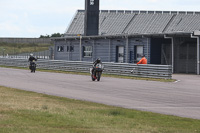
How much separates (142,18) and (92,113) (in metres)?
60.5

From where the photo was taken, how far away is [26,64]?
48.6 metres

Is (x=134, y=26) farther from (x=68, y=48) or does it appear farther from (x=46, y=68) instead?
(x=46, y=68)

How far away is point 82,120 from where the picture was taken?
1078 cm

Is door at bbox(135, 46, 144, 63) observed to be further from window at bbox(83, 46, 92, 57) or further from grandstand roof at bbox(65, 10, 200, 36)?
grandstand roof at bbox(65, 10, 200, 36)

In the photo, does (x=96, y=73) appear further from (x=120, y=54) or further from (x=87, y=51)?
(x=87, y=51)

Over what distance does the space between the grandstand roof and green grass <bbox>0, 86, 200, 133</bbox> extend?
181ft

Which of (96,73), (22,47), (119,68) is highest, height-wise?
(22,47)

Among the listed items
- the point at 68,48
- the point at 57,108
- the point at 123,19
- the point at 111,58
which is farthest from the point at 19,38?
the point at 57,108

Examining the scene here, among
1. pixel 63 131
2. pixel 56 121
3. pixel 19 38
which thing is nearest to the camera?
pixel 63 131

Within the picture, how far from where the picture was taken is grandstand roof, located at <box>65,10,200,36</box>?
68800 mm

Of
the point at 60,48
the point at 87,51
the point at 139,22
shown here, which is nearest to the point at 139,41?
the point at 87,51

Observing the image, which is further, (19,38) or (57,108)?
(19,38)

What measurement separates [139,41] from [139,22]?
87.3 ft

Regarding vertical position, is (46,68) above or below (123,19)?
below
